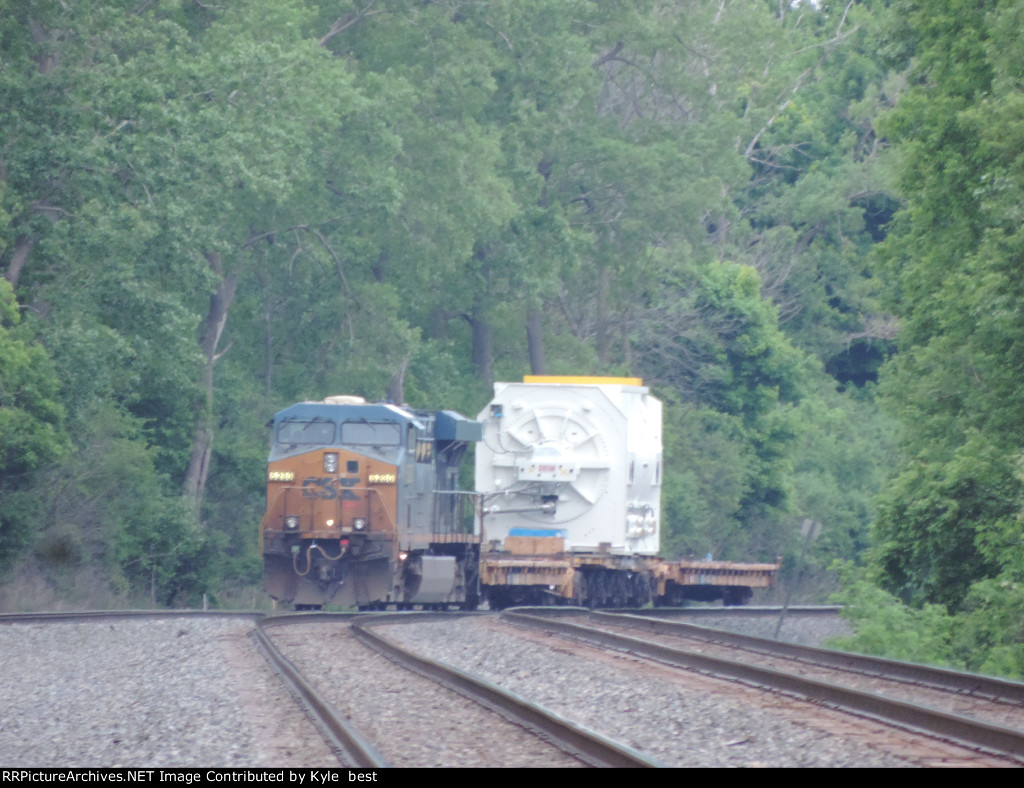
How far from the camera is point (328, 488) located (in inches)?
927

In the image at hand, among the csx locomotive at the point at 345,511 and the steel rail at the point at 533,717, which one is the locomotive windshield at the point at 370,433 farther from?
the steel rail at the point at 533,717

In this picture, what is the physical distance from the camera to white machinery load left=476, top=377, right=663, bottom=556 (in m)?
26.3

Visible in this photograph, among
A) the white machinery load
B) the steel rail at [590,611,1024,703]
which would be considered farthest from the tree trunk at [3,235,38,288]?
the steel rail at [590,611,1024,703]

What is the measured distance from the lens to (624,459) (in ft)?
86.4

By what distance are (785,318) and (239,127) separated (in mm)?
35405

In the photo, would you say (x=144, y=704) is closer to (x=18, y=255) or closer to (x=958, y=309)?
(x=958, y=309)

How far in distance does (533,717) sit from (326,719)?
148 centimetres

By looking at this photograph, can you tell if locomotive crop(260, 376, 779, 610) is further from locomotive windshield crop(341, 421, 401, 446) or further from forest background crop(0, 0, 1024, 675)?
forest background crop(0, 0, 1024, 675)

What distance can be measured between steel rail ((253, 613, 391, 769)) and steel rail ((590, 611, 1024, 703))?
17.6ft

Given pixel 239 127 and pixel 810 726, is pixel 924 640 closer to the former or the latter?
pixel 810 726

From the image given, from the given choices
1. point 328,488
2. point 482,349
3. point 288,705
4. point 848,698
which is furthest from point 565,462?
point 482,349

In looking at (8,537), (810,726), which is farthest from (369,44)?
(810,726)

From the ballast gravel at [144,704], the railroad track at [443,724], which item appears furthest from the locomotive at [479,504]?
the railroad track at [443,724]
